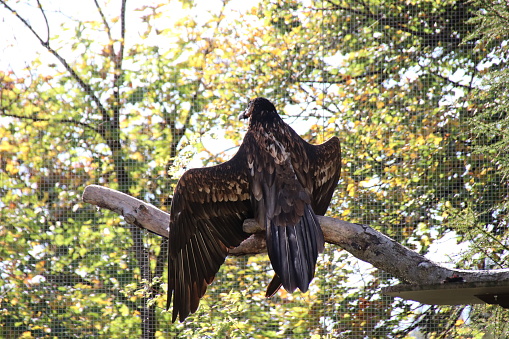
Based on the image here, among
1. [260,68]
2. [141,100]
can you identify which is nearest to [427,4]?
[260,68]

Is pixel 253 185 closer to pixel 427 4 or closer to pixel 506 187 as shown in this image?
pixel 506 187

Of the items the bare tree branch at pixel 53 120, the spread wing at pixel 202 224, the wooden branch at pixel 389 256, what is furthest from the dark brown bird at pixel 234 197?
the bare tree branch at pixel 53 120

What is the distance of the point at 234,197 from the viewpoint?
2.43 meters

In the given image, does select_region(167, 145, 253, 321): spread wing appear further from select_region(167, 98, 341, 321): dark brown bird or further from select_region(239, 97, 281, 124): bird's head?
select_region(239, 97, 281, 124): bird's head

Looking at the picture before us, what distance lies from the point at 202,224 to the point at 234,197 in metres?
0.17

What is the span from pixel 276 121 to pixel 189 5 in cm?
245

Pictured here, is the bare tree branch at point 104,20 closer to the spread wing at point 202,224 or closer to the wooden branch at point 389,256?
the spread wing at point 202,224

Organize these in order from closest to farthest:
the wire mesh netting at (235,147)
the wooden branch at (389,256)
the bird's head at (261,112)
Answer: the wooden branch at (389,256), the bird's head at (261,112), the wire mesh netting at (235,147)

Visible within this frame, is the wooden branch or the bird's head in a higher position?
the bird's head

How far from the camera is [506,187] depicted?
385cm

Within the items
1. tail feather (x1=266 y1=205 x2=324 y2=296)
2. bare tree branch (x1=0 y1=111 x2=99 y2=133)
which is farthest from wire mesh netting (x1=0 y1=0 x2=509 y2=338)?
tail feather (x1=266 y1=205 x2=324 y2=296)

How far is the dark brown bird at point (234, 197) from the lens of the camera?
2322mm

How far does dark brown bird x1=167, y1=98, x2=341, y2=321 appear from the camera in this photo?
7.62 ft

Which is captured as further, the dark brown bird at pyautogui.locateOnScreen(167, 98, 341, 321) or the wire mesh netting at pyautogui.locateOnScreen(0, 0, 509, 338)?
the wire mesh netting at pyautogui.locateOnScreen(0, 0, 509, 338)
